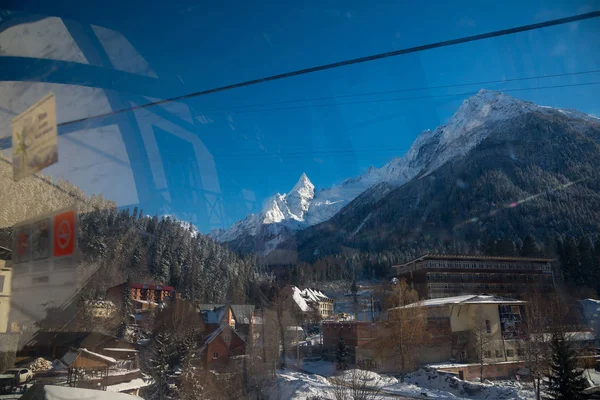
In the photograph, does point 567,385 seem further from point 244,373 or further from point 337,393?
point 244,373

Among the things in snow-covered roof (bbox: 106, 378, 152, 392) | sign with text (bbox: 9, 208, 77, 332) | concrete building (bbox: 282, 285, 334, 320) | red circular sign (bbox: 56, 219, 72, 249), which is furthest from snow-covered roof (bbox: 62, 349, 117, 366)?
concrete building (bbox: 282, 285, 334, 320)

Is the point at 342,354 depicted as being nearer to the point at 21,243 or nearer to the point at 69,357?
the point at 69,357

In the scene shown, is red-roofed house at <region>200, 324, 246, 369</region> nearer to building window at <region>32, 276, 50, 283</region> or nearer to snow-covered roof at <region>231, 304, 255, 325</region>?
snow-covered roof at <region>231, 304, 255, 325</region>

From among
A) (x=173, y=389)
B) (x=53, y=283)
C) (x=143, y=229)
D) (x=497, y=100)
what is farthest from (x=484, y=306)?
(x=497, y=100)

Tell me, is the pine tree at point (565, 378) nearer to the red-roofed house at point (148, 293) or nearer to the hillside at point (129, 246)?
the hillside at point (129, 246)

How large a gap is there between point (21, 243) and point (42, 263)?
2.55 ft

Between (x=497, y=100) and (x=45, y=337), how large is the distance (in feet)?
682

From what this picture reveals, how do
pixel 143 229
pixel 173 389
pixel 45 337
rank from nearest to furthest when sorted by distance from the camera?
pixel 45 337
pixel 173 389
pixel 143 229

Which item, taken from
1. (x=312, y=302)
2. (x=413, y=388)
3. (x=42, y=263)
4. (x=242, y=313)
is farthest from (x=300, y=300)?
(x=42, y=263)

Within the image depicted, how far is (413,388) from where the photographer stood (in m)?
20.4

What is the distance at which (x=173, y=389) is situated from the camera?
15.5 meters

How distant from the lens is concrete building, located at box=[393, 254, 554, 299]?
44.8 m

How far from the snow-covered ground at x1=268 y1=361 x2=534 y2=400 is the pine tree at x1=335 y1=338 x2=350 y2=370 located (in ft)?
13.1

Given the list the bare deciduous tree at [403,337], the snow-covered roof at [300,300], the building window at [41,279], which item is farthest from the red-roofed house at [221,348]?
the snow-covered roof at [300,300]
